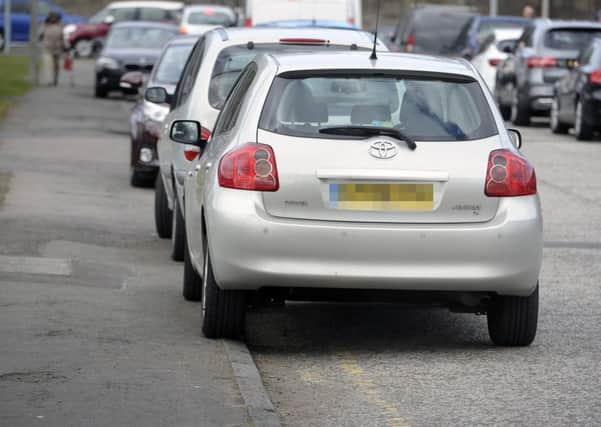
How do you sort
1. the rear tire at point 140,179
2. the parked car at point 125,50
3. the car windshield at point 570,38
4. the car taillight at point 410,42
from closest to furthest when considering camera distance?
1. the rear tire at point 140,179
2. the car windshield at point 570,38
3. the parked car at point 125,50
4. the car taillight at point 410,42

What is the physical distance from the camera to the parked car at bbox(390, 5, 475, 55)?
38312 millimetres

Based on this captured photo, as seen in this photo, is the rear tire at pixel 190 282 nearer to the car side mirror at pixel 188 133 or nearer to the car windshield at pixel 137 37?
the car side mirror at pixel 188 133

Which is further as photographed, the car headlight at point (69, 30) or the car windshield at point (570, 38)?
the car headlight at point (69, 30)

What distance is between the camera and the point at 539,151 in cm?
2338

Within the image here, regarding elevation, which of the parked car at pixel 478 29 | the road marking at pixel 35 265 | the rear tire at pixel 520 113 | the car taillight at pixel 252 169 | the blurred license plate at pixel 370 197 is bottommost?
the rear tire at pixel 520 113

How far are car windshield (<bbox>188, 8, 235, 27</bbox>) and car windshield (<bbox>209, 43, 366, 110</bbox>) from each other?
3036 centimetres

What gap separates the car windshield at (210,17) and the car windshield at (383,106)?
33.7 meters

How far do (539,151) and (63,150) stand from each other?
6.56 m

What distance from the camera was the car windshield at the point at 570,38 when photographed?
28219mm

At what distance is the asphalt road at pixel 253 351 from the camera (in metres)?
7.03

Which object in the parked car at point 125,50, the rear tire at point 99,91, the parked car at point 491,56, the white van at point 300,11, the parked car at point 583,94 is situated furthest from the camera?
the rear tire at point 99,91

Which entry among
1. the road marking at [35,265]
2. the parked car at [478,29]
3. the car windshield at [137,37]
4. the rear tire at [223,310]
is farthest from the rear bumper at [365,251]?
the car windshield at [137,37]

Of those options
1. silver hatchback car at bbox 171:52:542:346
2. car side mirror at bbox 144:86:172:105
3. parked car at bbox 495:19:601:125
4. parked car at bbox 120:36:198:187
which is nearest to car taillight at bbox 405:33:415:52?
parked car at bbox 495:19:601:125

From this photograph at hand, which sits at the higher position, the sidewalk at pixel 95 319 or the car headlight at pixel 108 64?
the sidewalk at pixel 95 319
